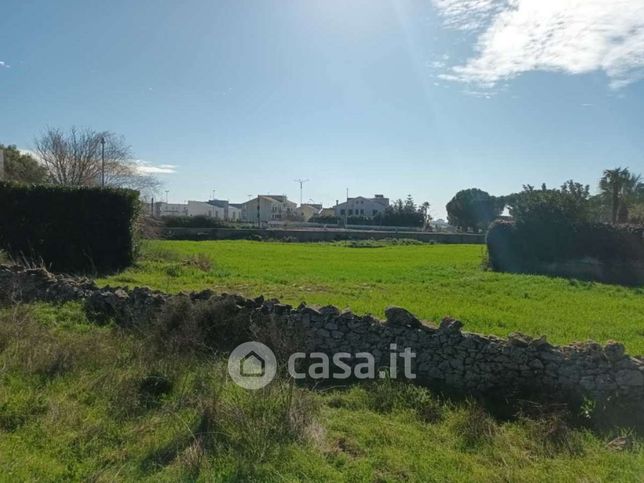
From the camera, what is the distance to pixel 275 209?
118062 mm

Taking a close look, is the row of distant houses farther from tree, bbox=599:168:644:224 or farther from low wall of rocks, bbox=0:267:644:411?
low wall of rocks, bbox=0:267:644:411

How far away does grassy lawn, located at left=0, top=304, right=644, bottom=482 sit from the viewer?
4195 millimetres

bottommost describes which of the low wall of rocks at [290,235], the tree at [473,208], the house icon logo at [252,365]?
the house icon logo at [252,365]

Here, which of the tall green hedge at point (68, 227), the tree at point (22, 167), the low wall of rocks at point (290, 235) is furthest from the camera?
the low wall of rocks at point (290, 235)

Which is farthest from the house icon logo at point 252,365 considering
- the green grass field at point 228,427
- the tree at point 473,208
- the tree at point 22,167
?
the tree at point 473,208

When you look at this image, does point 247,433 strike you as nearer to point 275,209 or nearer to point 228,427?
point 228,427

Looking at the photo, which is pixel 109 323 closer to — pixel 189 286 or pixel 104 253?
pixel 189 286

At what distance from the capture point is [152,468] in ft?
13.6

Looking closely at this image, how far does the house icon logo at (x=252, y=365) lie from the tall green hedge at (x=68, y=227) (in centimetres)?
1134

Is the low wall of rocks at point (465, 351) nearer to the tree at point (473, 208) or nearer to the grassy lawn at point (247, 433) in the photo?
the grassy lawn at point (247, 433)

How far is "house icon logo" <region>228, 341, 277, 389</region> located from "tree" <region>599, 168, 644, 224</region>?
48.2 metres

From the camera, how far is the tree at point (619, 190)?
160ft

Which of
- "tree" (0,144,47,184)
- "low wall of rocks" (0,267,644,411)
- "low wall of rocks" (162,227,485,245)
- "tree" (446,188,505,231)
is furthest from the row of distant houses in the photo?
"low wall of rocks" (0,267,644,411)

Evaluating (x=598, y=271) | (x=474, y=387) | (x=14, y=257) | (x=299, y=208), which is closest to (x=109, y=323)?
(x=474, y=387)
